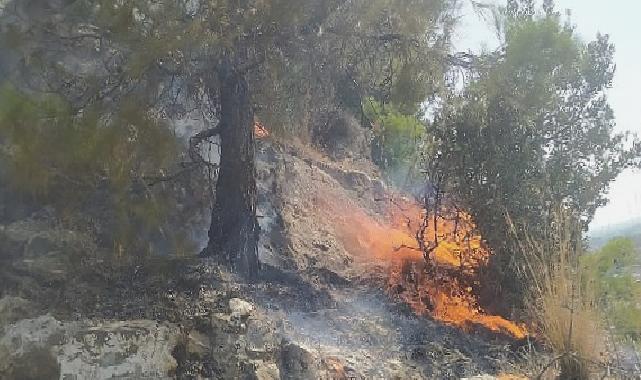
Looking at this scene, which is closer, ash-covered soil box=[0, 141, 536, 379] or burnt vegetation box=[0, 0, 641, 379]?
ash-covered soil box=[0, 141, 536, 379]

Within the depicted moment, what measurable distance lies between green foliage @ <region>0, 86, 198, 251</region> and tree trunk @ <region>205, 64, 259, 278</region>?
0.52m

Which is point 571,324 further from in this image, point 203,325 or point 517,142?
point 517,142

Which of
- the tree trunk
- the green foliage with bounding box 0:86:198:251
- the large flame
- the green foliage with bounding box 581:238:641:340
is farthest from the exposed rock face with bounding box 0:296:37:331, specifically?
the green foliage with bounding box 581:238:641:340

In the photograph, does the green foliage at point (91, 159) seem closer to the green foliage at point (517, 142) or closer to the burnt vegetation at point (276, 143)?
the burnt vegetation at point (276, 143)

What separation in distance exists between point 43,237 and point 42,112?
141cm

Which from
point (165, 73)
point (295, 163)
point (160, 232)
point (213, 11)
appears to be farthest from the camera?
point (295, 163)

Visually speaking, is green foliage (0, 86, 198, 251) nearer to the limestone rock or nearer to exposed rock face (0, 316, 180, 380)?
exposed rock face (0, 316, 180, 380)

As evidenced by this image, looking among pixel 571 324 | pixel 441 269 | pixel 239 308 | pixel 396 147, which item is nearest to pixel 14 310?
pixel 239 308

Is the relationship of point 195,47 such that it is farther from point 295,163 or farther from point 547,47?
point 295,163

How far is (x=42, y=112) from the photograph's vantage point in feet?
15.5

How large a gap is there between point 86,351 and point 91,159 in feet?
4.93

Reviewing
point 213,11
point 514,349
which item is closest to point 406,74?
point 213,11

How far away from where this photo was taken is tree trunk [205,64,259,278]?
19.7 feet

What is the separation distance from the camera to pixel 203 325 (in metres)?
4.51
